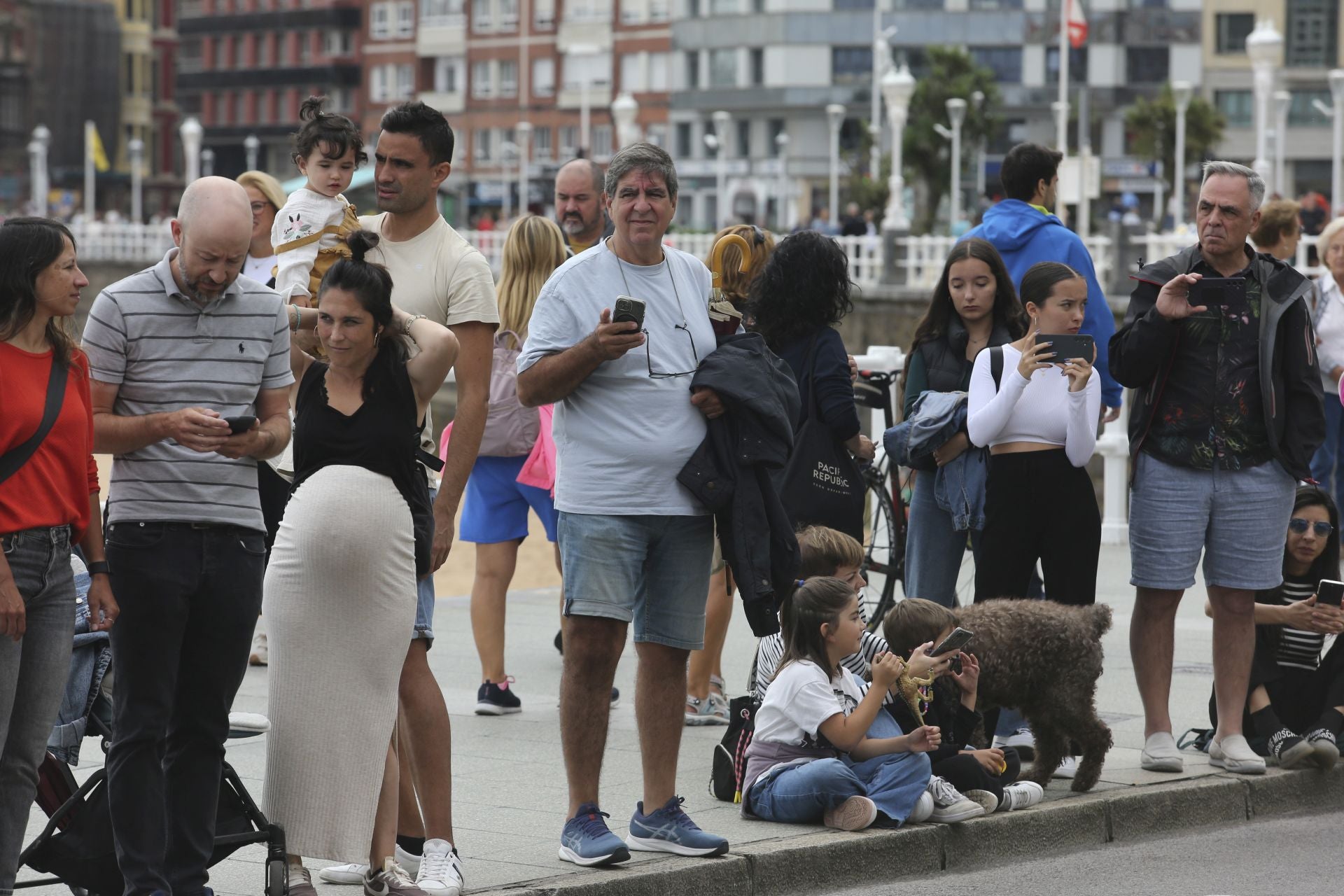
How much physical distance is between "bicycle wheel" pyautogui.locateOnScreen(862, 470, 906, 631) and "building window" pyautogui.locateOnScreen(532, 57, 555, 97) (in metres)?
88.5

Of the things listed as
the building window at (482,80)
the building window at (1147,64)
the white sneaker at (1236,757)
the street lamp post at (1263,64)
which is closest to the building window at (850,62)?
the building window at (1147,64)

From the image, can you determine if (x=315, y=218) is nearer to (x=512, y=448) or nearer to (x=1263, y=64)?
(x=512, y=448)

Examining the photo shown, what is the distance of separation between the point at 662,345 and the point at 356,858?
1.78 meters

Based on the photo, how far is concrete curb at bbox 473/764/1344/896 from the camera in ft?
19.8

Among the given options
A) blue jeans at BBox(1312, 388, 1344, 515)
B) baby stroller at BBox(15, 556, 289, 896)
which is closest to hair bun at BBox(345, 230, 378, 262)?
baby stroller at BBox(15, 556, 289, 896)

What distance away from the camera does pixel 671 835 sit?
6254 millimetres

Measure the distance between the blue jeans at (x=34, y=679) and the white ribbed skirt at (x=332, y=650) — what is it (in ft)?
1.82

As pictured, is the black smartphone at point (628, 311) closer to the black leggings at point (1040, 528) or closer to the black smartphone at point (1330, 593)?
the black leggings at point (1040, 528)

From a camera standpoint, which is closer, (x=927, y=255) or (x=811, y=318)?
(x=811, y=318)

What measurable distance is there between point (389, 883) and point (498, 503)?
3656 millimetres

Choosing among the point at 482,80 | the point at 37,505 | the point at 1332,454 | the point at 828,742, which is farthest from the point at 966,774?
the point at 482,80

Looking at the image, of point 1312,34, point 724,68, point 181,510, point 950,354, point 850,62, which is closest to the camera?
point 181,510

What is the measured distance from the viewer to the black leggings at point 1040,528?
7715 millimetres

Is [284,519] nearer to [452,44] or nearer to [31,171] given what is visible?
[452,44]
